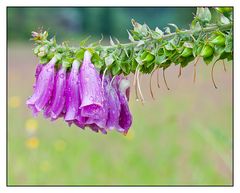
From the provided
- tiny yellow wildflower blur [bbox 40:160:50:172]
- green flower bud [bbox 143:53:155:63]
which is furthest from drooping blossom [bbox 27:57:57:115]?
tiny yellow wildflower blur [bbox 40:160:50:172]

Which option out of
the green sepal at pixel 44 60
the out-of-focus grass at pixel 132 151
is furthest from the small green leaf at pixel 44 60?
the out-of-focus grass at pixel 132 151

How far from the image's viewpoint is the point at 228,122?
24.8 feet

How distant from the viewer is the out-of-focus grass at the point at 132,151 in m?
5.46

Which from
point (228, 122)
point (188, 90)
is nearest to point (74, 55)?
point (228, 122)

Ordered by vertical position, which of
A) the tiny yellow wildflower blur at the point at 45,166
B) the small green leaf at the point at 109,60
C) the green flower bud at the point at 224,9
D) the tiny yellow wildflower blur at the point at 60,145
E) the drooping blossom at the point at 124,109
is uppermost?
the green flower bud at the point at 224,9

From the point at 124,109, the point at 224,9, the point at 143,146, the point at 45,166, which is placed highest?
the point at 224,9

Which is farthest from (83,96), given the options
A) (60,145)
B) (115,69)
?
(60,145)

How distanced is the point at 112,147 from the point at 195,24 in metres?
5.06

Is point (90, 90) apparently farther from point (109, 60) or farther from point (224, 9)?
point (224, 9)

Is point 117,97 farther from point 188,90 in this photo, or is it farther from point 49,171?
point 188,90

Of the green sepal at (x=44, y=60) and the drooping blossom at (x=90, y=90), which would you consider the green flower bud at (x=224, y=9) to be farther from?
the green sepal at (x=44, y=60)

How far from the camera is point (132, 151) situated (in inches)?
246

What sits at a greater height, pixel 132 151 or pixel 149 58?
pixel 149 58

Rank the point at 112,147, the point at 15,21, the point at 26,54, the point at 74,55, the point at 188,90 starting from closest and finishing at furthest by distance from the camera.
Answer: the point at 74,55
the point at 112,147
the point at 188,90
the point at 26,54
the point at 15,21
